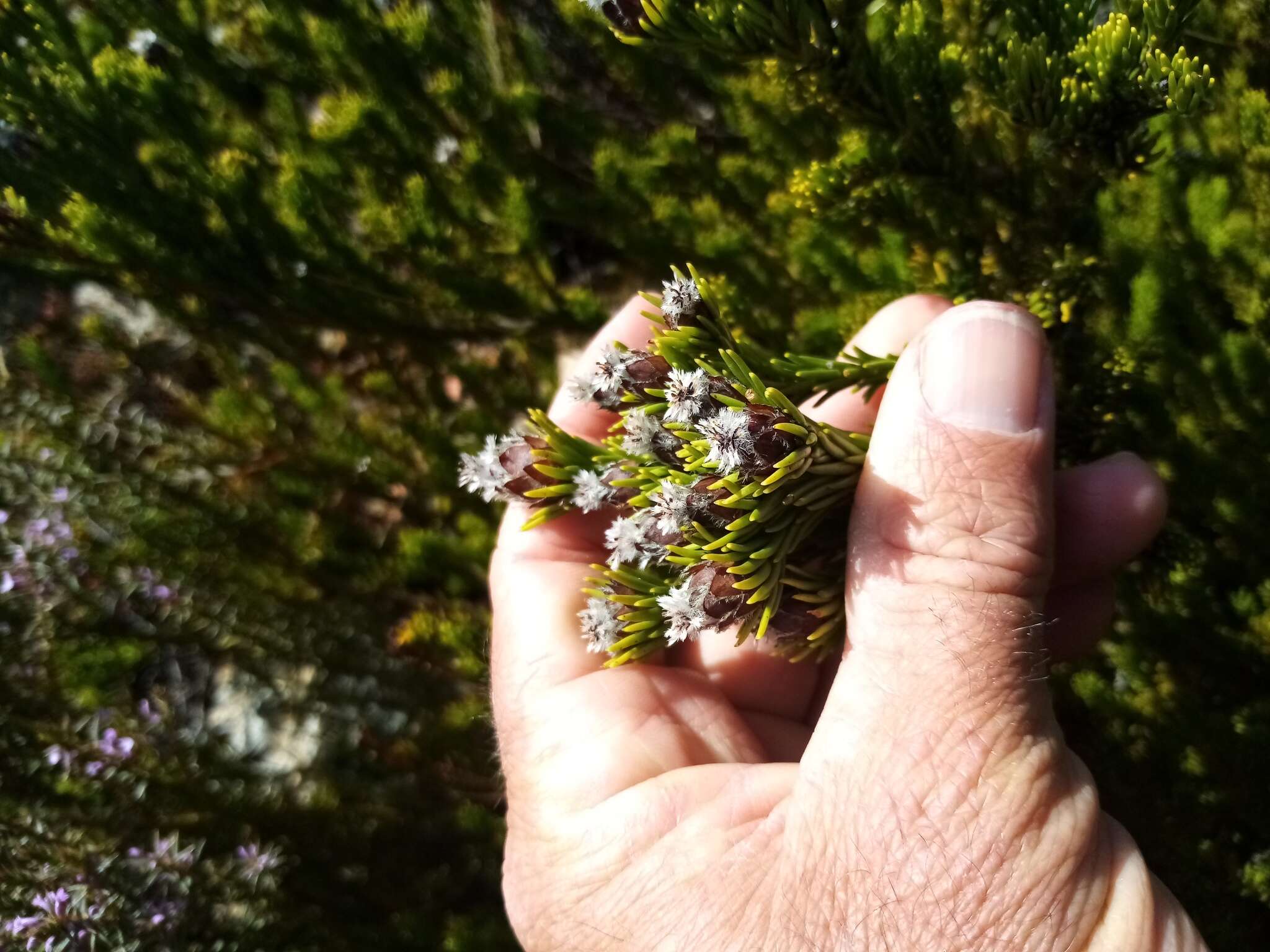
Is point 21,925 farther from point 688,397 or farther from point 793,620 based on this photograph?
point 688,397

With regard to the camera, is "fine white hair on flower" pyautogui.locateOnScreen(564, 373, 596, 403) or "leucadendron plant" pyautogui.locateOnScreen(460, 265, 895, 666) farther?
"fine white hair on flower" pyautogui.locateOnScreen(564, 373, 596, 403)

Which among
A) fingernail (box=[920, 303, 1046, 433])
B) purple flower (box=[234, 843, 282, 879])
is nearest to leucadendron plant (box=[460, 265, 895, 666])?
fingernail (box=[920, 303, 1046, 433])

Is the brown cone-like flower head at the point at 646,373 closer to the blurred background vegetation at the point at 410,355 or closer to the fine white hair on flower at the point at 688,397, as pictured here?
the fine white hair on flower at the point at 688,397

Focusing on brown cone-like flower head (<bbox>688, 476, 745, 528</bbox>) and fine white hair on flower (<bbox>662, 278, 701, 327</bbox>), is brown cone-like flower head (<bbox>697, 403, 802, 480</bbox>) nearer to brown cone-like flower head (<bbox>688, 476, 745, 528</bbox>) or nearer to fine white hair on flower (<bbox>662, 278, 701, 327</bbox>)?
brown cone-like flower head (<bbox>688, 476, 745, 528</bbox>)

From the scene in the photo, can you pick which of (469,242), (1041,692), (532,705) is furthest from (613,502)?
(469,242)

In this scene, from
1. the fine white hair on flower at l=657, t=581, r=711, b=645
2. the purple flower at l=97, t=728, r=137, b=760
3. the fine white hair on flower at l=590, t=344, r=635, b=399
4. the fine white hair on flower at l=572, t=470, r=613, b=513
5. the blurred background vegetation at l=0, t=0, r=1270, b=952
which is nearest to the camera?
the fine white hair on flower at l=657, t=581, r=711, b=645

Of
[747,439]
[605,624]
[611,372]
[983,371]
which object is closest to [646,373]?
[611,372]

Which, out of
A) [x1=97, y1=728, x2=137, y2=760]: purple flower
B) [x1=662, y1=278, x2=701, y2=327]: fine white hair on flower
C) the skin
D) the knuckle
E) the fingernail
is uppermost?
[x1=662, y1=278, x2=701, y2=327]: fine white hair on flower

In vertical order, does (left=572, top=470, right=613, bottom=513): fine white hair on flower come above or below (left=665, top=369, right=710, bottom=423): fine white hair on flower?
below
